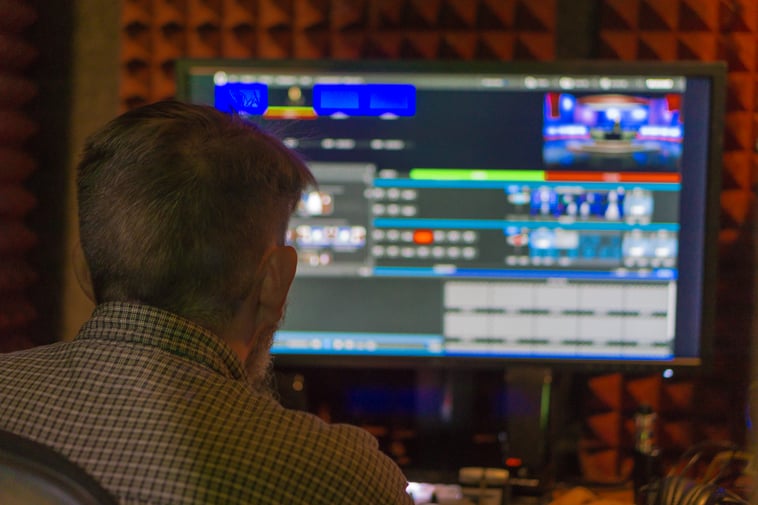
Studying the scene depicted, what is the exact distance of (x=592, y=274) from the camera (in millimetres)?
1378

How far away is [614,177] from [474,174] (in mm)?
227

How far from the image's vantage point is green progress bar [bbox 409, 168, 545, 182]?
1370 millimetres

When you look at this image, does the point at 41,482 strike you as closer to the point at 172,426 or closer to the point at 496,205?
the point at 172,426

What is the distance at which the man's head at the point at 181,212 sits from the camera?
0.78 metres

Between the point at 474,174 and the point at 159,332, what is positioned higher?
the point at 474,174

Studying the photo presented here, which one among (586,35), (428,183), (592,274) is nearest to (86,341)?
(428,183)

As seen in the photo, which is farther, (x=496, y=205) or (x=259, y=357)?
(x=496, y=205)

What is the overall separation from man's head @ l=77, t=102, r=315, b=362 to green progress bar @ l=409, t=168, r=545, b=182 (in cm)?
56

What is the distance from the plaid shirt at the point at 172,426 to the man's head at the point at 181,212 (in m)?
0.04

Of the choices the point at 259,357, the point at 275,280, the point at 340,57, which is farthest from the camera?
the point at 340,57

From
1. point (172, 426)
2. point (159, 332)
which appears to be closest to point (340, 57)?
point (159, 332)

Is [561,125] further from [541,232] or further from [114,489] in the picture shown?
→ [114,489]

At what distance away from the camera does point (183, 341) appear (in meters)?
0.77

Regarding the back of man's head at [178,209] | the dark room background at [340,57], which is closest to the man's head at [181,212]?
the back of man's head at [178,209]
